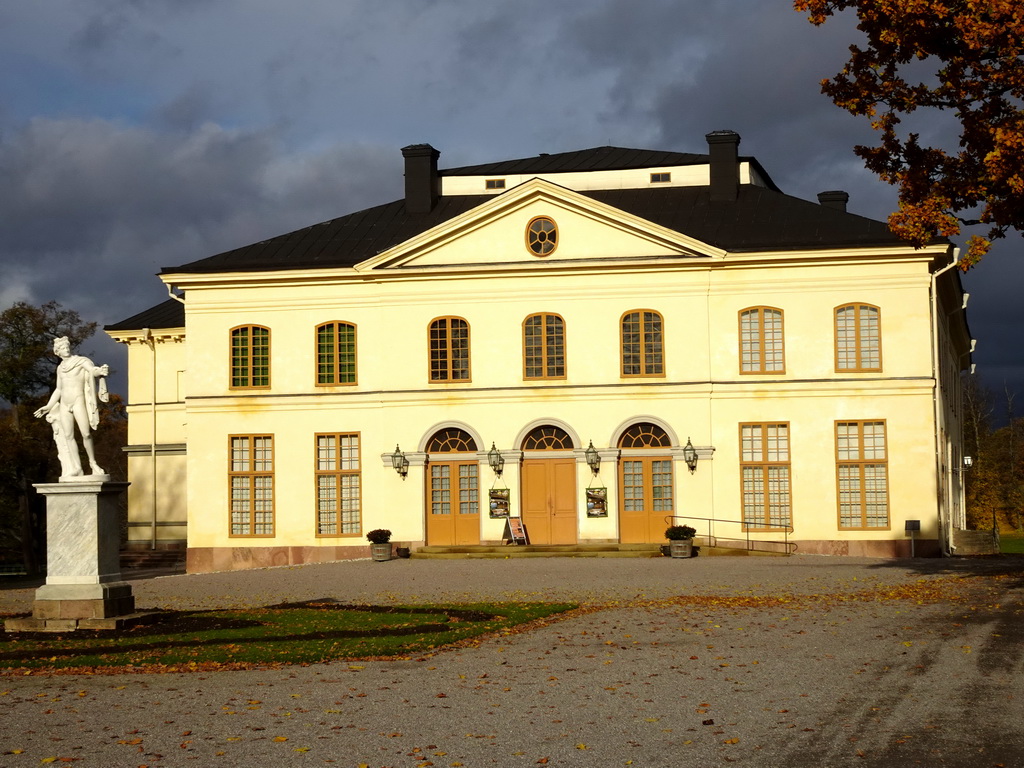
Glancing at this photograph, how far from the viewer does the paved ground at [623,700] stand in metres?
9.12

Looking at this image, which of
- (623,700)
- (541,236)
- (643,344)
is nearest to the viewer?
(623,700)

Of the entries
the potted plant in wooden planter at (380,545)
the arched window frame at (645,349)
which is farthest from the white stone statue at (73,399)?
the arched window frame at (645,349)

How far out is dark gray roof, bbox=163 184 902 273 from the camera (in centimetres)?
3328

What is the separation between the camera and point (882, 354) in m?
32.5

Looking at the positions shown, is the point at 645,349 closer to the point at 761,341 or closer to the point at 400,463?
the point at 761,341

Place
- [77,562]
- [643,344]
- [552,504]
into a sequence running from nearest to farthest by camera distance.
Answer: [77,562] → [643,344] → [552,504]

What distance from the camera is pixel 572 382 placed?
33.6 metres

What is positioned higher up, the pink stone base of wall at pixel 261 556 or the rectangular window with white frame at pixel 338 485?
the rectangular window with white frame at pixel 338 485

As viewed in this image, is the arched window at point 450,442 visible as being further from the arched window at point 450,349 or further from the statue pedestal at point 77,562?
the statue pedestal at point 77,562

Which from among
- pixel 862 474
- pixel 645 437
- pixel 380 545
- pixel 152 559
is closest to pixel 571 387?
pixel 645 437

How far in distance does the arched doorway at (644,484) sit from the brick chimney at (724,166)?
738 cm

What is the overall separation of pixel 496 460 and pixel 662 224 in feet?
25.5

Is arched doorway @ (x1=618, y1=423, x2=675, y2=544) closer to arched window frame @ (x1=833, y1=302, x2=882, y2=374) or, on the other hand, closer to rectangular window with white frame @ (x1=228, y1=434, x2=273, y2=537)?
arched window frame @ (x1=833, y1=302, x2=882, y2=374)

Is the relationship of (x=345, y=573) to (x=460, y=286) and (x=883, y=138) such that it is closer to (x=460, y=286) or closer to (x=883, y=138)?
(x=460, y=286)
